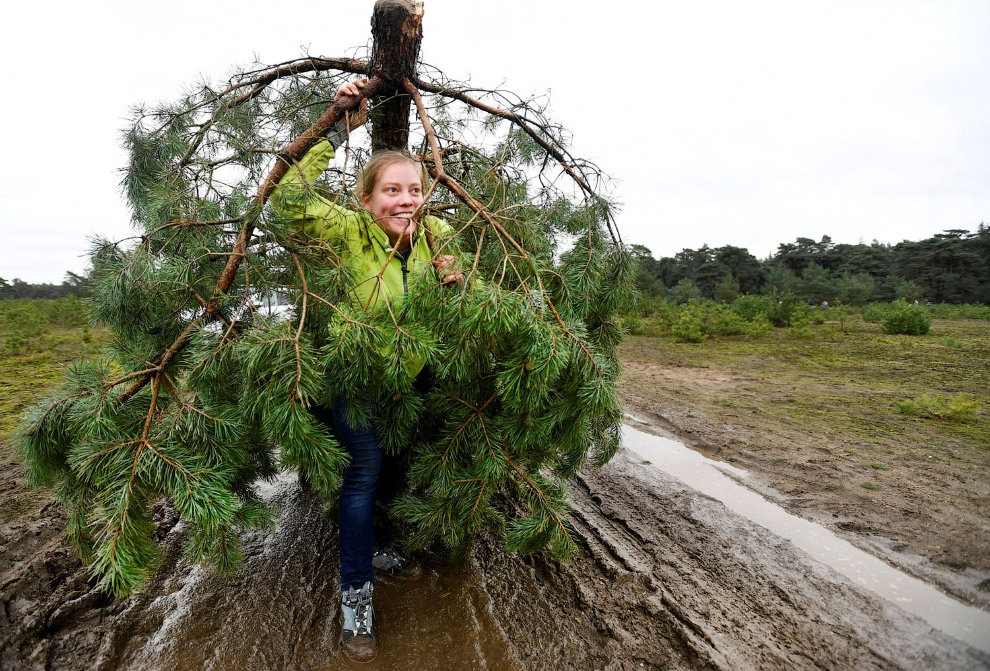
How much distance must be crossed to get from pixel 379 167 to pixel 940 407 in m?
5.95

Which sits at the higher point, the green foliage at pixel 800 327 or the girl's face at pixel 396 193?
the girl's face at pixel 396 193

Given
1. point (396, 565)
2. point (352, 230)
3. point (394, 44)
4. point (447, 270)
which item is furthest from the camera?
point (396, 565)

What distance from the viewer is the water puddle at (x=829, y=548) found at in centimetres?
184

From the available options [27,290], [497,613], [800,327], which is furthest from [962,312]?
[27,290]

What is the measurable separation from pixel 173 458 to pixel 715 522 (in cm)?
271

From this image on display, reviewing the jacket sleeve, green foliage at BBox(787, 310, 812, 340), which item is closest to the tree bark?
the jacket sleeve

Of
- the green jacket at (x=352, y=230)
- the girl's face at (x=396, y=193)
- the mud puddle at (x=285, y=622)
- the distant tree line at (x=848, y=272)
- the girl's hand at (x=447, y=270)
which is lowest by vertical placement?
the mud puddle at (x=285, y=622)

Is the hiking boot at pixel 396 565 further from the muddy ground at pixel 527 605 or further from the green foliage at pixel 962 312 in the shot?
the green foliage at pixel 962 312

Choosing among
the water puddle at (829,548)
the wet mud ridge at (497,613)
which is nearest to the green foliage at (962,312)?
the water puddle at (829,548)

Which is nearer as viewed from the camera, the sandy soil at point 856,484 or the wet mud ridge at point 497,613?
the wet mud ridge at point 497,613

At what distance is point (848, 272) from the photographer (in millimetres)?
27031

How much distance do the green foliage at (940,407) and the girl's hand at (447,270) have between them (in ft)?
18.2

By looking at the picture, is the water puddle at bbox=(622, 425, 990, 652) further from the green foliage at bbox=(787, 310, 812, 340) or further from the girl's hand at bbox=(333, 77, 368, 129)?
the green foliage at bbox=(787, 310, 812, 340)

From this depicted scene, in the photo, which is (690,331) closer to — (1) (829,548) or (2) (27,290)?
(1) (829,548)
